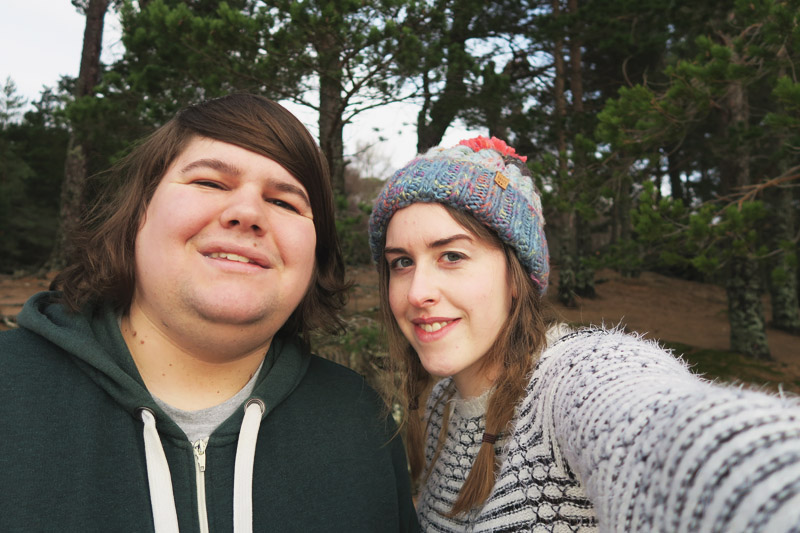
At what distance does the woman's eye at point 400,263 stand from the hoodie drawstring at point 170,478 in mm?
826

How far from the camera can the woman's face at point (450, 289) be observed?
6.07 ft

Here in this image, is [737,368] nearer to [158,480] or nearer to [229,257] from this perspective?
[229,257]

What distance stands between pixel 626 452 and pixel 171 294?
1.33m

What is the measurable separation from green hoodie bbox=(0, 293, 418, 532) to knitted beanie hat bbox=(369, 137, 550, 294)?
2.62ft

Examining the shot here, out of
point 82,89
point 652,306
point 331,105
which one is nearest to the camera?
point 331,105

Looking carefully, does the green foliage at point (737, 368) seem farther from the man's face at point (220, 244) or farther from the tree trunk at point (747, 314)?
the man's face at point (220, 244)

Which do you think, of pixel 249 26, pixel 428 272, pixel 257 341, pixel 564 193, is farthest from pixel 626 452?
pixel 564 193

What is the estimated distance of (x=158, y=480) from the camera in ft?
4.44

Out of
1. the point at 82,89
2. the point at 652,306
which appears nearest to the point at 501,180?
the point at 82,89

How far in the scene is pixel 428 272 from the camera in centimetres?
188

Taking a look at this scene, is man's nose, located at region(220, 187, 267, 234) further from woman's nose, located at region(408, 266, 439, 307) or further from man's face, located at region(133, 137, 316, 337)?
woman's nose, located at region(408, 266, 439, 307)

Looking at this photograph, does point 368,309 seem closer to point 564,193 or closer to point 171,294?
point 564,193

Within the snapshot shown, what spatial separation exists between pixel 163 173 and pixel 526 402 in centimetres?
152

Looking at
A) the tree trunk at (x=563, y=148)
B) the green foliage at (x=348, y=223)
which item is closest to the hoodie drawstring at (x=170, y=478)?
the green foliage at (x=348, y=223)
